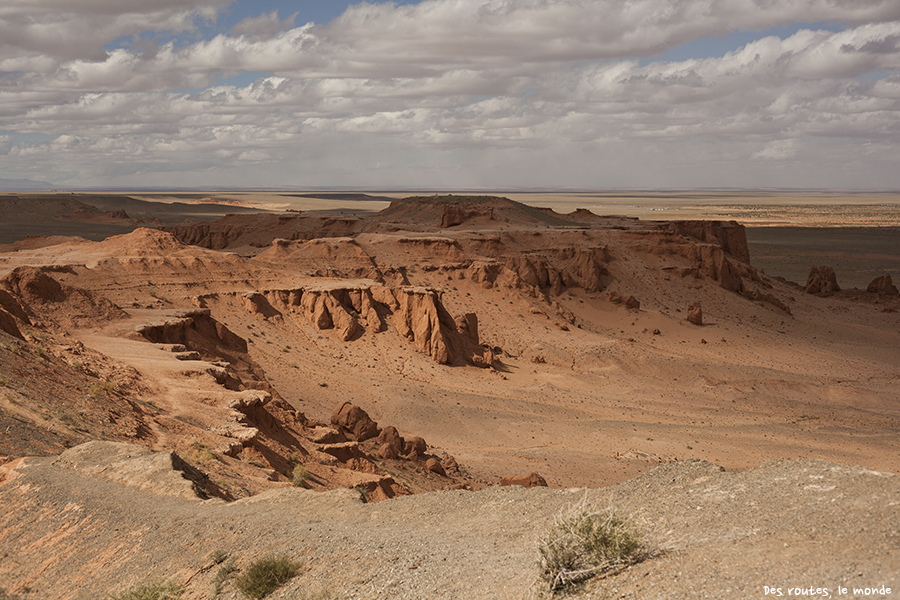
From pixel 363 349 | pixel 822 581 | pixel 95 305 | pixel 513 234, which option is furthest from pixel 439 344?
pixel 822 581

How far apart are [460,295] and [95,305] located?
20060 mm

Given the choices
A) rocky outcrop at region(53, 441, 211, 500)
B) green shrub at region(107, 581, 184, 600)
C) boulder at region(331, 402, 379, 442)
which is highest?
rocky outcrop at region(53, 441, 211, 500)

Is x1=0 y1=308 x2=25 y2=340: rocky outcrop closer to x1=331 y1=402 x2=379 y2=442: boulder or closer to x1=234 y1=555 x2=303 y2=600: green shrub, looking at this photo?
x1=331 y1=402 x2=379 y2=442: boulder

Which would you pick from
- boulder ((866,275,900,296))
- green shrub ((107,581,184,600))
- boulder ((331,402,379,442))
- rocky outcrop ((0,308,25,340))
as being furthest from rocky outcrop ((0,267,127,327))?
boulder ((866,275,900,296))

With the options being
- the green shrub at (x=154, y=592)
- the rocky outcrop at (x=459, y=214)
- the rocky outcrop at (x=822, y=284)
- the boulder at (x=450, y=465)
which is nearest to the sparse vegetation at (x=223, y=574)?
the green shrub at (x=154, y=592)

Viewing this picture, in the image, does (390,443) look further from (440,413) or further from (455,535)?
(455,535)

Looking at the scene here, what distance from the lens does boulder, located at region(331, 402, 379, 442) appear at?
684 inches

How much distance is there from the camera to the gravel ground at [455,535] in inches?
203

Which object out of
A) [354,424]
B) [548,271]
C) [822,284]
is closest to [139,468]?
[354,424]

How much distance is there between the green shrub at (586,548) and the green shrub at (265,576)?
2763mm

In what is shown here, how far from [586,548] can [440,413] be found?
689 inches

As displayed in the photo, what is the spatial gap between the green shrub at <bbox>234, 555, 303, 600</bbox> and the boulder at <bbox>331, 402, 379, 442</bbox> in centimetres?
1012

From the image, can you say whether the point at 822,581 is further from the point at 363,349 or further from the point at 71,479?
the point at 363,349

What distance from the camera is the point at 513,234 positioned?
152 feet
